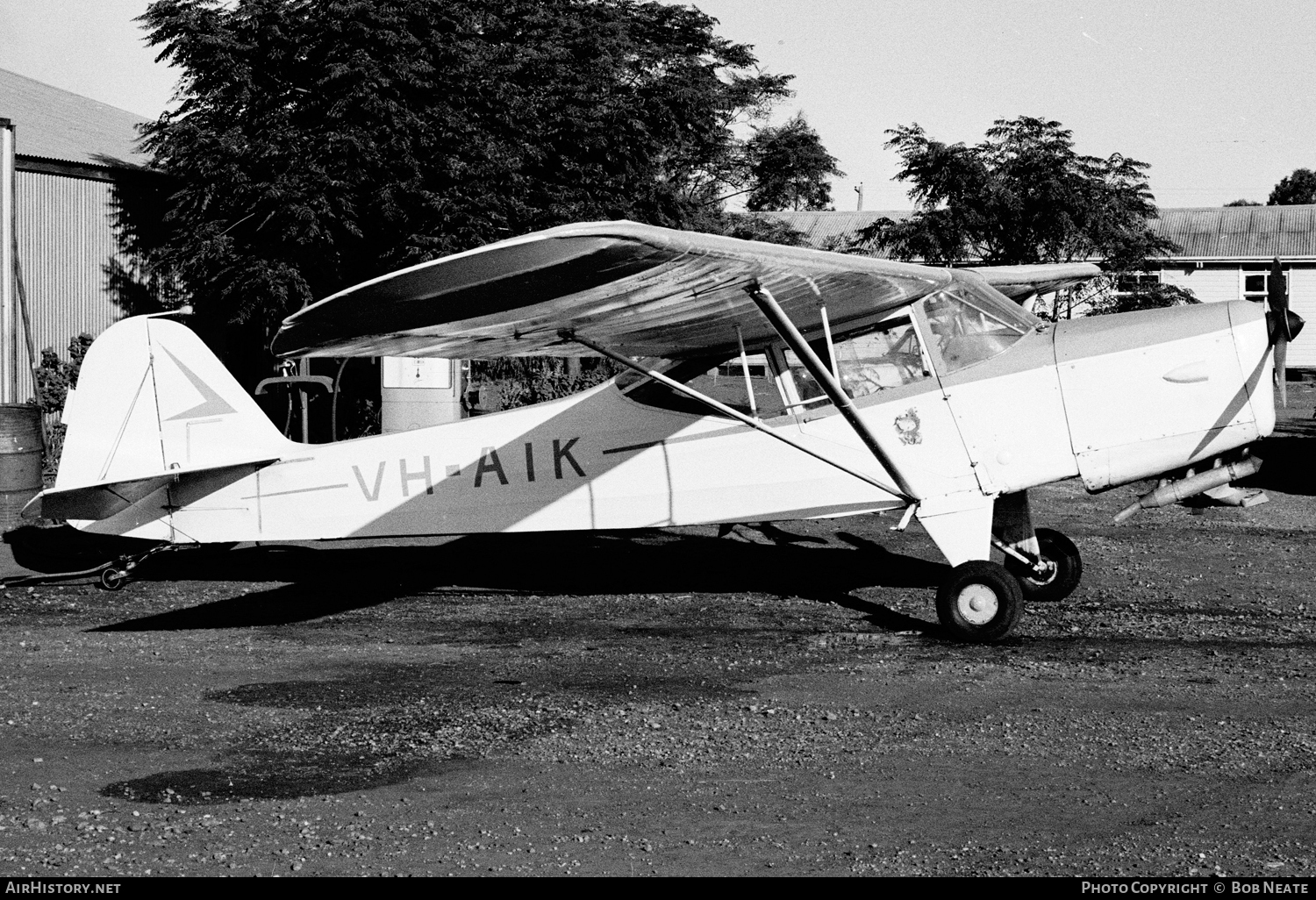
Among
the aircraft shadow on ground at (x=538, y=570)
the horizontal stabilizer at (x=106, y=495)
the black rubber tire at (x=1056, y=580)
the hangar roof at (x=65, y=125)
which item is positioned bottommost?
the aircraft shadow on ground at (x=538, y=570)

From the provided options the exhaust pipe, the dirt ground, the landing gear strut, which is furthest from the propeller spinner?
the landing gear strut

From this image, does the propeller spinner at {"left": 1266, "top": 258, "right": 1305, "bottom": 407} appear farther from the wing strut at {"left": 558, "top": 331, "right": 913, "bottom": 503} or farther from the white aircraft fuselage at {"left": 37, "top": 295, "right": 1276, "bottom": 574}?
the wing strut at {"left": 558, "top": 331, "right": 913, "bottom": 503}

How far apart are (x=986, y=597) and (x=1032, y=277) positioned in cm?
405

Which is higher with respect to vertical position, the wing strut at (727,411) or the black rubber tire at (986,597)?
the wing strut at (727,411)

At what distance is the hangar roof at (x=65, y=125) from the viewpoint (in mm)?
22250

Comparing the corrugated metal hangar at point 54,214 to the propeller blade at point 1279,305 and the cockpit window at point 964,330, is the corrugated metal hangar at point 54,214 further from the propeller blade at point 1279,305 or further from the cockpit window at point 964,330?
the propeller blade at point 1279,305

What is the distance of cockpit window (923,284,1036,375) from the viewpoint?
356 inches

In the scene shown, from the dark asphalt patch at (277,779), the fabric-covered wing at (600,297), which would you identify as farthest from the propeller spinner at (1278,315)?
the dark asphalt patch at (277,779)

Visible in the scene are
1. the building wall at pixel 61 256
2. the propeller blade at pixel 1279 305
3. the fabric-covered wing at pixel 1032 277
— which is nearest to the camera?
the propeller blade at pixel 1279 305

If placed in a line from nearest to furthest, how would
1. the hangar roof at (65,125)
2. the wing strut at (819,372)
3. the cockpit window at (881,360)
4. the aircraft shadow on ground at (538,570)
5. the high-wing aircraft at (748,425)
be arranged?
the wing strut at (819,372) < the high-wing aircraft at (748,425) < the cockpit window at (881,360) < the aircraft shadow on ground at (538,570) < the hangar roof at (65,125)

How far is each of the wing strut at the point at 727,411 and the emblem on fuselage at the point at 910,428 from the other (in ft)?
1.15

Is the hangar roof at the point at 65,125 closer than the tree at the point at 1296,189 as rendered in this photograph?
Yes

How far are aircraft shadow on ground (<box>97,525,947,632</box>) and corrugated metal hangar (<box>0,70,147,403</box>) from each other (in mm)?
9518
